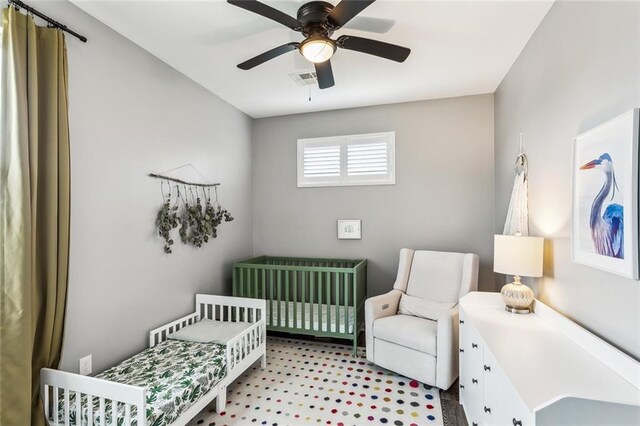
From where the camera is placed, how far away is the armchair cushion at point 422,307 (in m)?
2.78

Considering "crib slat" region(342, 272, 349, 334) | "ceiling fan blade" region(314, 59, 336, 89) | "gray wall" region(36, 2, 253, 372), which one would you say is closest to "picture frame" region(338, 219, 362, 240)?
"crib slat" region(342, 272, 349, 334)

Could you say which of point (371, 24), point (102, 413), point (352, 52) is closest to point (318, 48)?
point (371, 24)

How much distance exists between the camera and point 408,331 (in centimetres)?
253

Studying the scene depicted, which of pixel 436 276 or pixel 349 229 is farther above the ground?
pixel 349 229

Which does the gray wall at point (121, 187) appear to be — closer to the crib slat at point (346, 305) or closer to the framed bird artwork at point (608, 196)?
the crib slat at point (346, 305)

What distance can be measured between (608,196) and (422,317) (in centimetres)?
188

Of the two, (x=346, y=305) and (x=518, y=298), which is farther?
(x=346, y=305)

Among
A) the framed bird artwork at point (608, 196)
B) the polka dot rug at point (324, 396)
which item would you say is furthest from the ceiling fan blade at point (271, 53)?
the polka dot rug at point (324, 396)

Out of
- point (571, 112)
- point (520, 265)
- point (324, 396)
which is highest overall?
point (571, 112)

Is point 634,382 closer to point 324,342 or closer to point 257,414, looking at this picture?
point 257,414

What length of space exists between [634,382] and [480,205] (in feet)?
7.90

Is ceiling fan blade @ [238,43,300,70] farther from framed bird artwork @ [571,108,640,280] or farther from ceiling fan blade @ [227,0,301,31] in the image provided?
framed bird artwork @ [571,108,640,280]

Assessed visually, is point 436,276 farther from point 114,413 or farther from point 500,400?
point 114,413

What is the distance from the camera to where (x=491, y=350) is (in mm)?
1417
